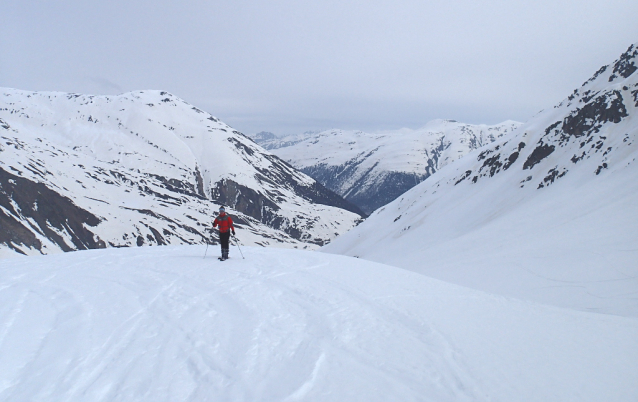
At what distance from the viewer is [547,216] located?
3822 centimetres

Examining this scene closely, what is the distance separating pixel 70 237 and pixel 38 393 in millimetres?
150273

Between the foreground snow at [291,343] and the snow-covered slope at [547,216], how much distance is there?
37.7 ft

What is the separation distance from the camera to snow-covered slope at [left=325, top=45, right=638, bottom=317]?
21312 millimetres

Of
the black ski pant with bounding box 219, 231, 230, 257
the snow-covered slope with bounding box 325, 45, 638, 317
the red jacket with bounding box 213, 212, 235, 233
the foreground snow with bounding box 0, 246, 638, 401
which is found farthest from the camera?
the snow-covered slope with bounding box 325, 45, 638, 317

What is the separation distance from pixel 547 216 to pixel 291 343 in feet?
133

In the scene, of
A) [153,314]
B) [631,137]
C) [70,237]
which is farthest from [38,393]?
[70,237]

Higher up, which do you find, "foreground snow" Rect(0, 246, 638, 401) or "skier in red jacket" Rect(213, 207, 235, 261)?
"skier in red jacket" Rect(213, 207, 235, 261)

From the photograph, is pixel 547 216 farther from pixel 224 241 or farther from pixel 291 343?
pixel 291 343

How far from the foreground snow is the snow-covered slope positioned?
11.5 m

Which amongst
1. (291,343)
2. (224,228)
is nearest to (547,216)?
(224,228)

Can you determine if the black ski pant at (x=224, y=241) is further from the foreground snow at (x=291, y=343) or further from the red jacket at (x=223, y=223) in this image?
the foreground snow at (x=291, y=343)

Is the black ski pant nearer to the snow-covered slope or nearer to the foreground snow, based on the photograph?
the foreground snow

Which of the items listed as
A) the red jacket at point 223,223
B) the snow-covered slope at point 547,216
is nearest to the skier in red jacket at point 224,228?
the red jacket at point 223,223

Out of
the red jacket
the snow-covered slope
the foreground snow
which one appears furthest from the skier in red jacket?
the snow-covered slope
